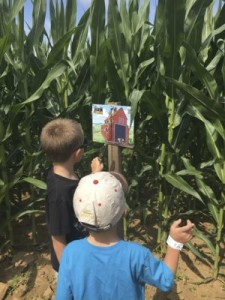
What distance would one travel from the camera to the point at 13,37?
2.82 meters

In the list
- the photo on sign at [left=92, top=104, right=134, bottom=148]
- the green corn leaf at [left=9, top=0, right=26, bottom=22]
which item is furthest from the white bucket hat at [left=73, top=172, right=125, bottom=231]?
the green corn leaf at [left=9, top=0, right=26, bottom=22]

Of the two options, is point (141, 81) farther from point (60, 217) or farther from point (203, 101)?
point (60, 217)

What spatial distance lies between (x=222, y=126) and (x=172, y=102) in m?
0.38

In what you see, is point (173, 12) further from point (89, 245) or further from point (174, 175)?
point (89, 245)

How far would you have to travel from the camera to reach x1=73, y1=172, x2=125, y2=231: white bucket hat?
1.17m

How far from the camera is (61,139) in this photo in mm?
1699

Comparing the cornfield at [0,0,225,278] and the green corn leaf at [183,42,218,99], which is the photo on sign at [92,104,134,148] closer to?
the cornfield at [0,0,225,278]

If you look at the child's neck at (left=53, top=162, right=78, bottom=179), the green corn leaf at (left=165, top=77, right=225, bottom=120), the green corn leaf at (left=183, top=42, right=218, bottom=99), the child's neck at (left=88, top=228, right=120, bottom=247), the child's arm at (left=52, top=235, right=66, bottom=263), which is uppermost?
the green corn leaf at (left=183, top=42, right=218, bottom=99)

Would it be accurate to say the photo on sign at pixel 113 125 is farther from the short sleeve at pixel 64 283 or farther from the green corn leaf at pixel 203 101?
the short sleeve at pixel 64 283

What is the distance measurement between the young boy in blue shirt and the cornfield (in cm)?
80

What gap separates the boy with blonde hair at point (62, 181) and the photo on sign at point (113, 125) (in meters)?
0.27

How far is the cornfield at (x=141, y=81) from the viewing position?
7.45ft

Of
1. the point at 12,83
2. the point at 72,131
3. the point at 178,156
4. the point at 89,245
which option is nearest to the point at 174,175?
the point at 178,156

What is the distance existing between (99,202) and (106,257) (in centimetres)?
22
